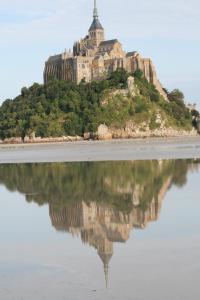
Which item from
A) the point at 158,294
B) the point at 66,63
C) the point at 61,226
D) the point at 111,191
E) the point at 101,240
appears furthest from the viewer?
the point at 66,63

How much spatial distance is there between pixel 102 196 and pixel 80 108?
82.2 meters

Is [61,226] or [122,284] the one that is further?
[61,226]

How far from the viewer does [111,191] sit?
20.5m

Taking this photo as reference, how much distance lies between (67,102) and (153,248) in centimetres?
8995

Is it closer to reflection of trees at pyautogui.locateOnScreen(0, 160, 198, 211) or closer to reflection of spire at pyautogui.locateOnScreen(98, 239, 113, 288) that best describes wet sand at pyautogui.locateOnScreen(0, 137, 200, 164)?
reflection of trees at pyautogui.locateOnScreen(0, 160, 198, 211)

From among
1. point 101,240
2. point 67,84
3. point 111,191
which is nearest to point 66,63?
point 67,84

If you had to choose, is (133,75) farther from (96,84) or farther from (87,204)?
(87,204)

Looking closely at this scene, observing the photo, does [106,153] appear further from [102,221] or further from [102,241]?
[102,241]

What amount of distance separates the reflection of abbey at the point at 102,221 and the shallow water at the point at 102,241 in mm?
16

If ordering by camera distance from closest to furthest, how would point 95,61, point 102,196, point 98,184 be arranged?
1. point 102,196
2. point 98,184
3. point 95,61

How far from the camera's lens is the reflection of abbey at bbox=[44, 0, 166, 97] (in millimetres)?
105688

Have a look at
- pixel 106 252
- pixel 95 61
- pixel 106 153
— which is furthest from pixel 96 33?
pixel 106 252

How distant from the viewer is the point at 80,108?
101m

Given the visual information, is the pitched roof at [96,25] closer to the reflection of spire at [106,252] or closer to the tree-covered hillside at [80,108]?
the tree-covered hillside at [80,108]
